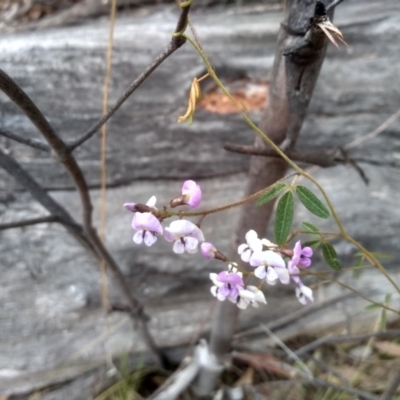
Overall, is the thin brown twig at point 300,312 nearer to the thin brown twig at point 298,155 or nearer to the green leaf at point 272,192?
the thin brown twig at point 298,155

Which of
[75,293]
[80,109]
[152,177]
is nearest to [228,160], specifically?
[152,177]

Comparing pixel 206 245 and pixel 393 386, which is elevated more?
pixel 206 245

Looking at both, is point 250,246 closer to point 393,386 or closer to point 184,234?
point 184,234

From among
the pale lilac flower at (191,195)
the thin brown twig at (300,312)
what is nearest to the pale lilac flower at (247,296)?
the pale lilac flower at (191,195)

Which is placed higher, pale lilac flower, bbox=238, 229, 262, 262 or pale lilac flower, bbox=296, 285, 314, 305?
pale lilac flower, bbox=238, 229, 262, 262

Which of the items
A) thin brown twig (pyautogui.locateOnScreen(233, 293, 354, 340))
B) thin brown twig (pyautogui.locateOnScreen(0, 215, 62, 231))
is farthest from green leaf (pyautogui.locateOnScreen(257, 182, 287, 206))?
thin brown twig (pyautogui.locateOnScreen(233, 293, 354, 340))

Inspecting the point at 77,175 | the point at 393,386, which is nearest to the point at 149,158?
the point at 77,175

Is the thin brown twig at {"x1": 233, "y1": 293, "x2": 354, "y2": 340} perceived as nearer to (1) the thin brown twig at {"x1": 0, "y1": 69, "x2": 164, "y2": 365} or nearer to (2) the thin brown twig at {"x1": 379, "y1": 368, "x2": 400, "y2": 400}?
(1) the thin brown twig at {"x1": 0, "y1": 69, "x2": 164, "y2": 365}
